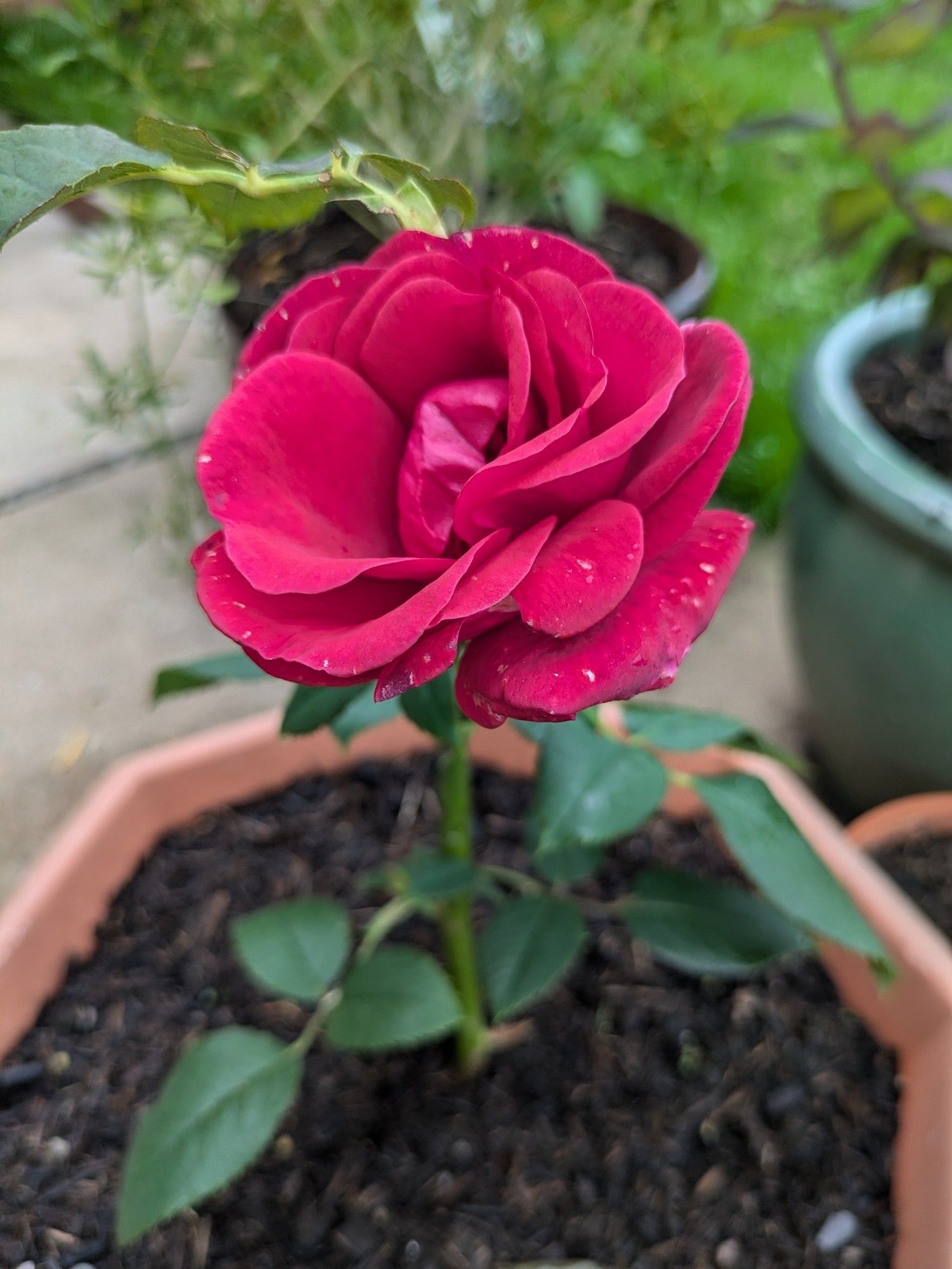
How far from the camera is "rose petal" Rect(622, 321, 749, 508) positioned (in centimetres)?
26

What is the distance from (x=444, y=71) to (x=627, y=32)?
22 cm

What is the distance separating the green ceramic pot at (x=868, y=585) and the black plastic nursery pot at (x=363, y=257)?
0.24 meters

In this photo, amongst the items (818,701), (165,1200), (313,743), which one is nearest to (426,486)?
(165,1200)

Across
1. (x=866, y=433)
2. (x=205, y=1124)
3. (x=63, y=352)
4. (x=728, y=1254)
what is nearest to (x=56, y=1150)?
(x=205, y=1124)

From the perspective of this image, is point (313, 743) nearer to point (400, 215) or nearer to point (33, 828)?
point (33, 828)

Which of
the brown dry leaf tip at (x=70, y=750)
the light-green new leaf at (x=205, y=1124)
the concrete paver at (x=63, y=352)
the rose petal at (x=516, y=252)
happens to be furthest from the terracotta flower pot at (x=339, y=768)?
the concrete paver at (x=63, y=352)

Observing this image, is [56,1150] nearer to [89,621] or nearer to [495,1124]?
[495,1124]

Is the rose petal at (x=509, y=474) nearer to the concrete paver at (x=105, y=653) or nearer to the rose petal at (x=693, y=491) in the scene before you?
the rose petal at (x=693, y=491)

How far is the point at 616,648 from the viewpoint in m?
0.25

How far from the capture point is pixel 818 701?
897 millimetres

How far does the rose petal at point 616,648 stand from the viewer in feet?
0.81

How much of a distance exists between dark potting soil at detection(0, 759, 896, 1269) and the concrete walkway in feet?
0.93

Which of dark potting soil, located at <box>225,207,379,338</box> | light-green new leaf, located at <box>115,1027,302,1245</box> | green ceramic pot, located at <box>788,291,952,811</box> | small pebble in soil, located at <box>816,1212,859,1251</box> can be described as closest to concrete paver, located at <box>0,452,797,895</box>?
green ceramic pot, located at <box>788,291,952,811</box>

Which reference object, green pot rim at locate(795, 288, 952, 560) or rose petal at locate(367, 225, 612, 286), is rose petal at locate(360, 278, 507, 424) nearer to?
rose petal at locate(367, 225, 612, 286)
